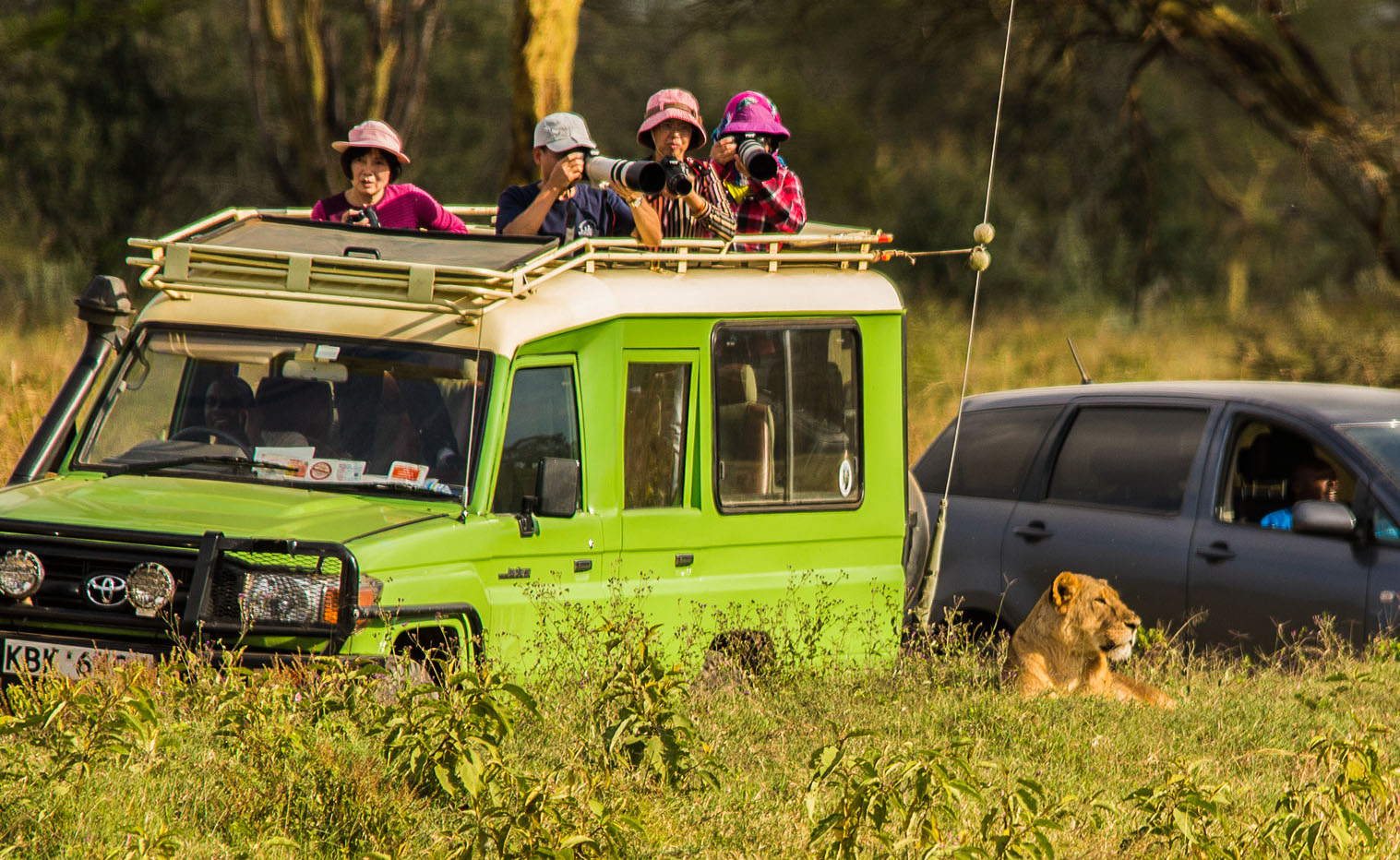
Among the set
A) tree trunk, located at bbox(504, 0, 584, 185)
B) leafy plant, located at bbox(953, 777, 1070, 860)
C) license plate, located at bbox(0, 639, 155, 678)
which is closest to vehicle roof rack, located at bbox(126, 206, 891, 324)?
license plate, located at bbox(0, 639, 155, 678)

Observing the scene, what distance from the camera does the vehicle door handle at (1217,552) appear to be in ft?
26.1

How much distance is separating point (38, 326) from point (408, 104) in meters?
4.48

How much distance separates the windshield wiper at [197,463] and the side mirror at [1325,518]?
434 centimetres

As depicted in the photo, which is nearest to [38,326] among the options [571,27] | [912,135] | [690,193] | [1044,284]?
[571,27]

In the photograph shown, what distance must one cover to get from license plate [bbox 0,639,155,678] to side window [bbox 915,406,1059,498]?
470cm

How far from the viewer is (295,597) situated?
566 cm

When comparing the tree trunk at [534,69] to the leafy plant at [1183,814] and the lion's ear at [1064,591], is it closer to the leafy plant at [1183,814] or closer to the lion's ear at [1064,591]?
the lion's ear at [1064,591]

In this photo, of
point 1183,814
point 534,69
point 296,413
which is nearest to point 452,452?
point 296,413

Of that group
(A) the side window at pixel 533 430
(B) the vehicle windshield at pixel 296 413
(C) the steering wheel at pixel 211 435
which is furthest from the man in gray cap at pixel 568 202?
(C) the steering wheel at pixel 211 435

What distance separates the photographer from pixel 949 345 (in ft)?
65.3

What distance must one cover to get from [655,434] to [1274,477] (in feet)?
10.6

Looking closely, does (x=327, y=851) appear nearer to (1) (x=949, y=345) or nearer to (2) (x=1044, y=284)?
(1) (x=949, y=345)

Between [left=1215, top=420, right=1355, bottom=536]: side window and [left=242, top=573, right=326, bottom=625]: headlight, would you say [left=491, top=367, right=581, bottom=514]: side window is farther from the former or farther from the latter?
[left=1215, top=420, right=1355, bottom=536]: side window

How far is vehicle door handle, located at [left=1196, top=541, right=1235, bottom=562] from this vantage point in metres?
7.97
